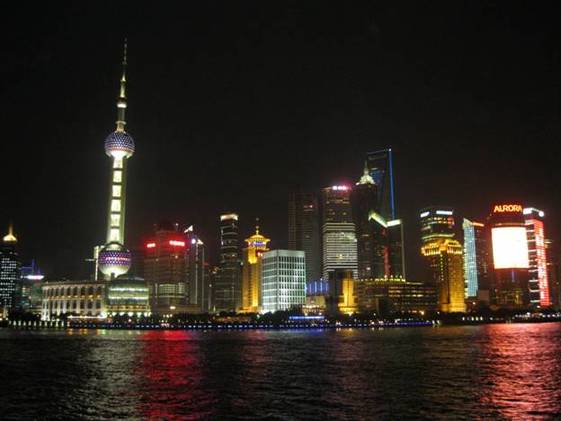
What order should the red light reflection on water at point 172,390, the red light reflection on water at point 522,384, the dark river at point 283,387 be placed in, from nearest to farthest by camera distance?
the red light reflection on water at point 172,390
the dark river at point 283,387
the red light reflection on water at point 522,384

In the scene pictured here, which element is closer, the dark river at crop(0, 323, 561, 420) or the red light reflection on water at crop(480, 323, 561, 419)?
the dark river at crop(0, 323, 561, 420)

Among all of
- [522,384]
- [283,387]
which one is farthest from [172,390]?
[522,384]

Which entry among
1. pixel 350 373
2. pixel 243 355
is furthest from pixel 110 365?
pixel 350 373

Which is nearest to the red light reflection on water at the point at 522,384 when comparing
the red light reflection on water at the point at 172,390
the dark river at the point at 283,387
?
the dark river at the point at 283,387

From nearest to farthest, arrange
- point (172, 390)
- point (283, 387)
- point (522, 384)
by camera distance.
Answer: point (172, 390), point (283, 387), point (522, 384)

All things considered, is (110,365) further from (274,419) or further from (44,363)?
(274,419)

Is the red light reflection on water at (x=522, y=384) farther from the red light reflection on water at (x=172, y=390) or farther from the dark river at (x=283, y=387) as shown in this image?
the red light reflection on water at (x=172, y=390)

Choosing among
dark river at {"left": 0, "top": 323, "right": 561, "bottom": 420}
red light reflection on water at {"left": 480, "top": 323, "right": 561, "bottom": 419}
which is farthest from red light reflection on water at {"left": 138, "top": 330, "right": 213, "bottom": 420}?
red light reflection on water at {"left": 480, "top": 323, "right": 561, "bottom": 419}

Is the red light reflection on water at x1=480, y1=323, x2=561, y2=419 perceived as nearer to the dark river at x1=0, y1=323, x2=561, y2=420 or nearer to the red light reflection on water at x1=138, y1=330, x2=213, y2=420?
the dark river at x1=0, y1=323, x2=561, y2=420

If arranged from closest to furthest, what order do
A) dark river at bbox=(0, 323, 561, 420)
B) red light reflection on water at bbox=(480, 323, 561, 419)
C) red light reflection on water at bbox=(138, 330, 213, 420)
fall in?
red light reflection on water at bbox=(138, 330, 213, 420), dark river at bbox=(0, 323, 561, 420), red light reflection on water at bbox=(480, 323, 561, 419)

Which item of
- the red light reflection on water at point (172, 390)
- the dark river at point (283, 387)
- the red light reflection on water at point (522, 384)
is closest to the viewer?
the red light reflection on water at point (172, 390)

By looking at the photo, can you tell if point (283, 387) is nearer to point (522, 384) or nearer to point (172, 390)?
point (172, 390)

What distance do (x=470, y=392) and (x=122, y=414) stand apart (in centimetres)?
2732

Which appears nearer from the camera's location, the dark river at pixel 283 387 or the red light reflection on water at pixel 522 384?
the dark river at pixel 283 387
